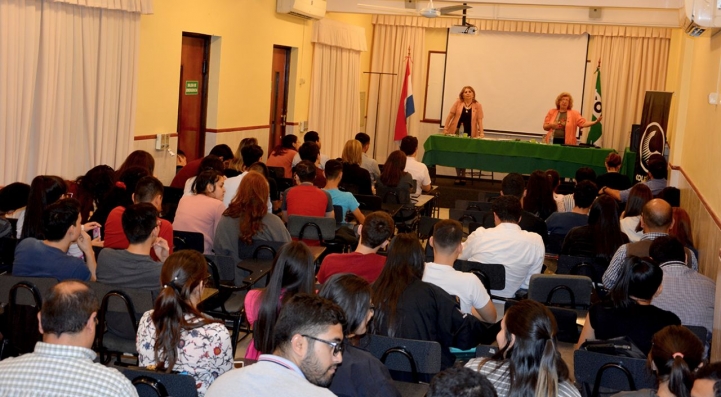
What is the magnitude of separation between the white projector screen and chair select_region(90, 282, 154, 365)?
39.2 ft

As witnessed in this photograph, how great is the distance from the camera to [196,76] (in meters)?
10.3

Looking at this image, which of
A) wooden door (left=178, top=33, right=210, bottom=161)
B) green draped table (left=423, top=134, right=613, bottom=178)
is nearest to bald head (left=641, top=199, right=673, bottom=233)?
wooden door (left=178, top=33, right=210, bottom=161)

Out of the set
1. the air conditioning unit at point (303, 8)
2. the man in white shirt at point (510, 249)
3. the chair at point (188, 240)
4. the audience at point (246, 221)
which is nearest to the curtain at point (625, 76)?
the air conditioning unit at point (303, 8)

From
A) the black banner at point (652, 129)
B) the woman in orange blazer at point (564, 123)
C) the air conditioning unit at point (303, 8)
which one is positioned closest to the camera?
the black banner at point (652, 129)

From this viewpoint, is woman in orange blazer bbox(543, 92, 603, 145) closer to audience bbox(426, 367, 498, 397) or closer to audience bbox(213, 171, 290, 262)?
audience bbox(213, 171, 290, 262)

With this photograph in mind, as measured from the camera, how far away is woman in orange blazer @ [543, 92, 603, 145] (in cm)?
1338

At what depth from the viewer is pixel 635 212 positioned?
6.88m

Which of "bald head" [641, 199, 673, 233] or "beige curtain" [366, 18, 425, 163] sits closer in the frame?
"bald head" [641, 199, 673, 233]

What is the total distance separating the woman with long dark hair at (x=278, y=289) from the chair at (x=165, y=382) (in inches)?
26.0

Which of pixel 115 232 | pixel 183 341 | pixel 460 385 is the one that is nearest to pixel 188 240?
pixel 115 232

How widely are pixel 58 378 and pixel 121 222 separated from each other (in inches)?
104

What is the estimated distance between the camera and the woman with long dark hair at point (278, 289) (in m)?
3.63

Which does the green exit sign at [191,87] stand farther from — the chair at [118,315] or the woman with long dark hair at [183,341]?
the woman with long dark hair at [183,341]

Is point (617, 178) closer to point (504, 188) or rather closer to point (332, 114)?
point (504, 188)
